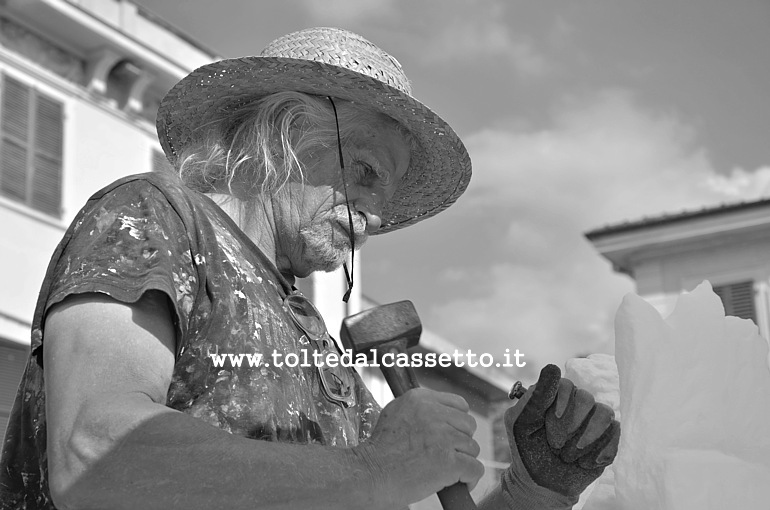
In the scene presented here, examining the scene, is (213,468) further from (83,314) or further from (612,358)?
(612,358)

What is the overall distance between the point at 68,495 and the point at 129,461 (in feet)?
0.30

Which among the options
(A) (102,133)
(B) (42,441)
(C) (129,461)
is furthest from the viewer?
(A) (102,133)

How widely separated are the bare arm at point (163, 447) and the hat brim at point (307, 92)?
668 mm

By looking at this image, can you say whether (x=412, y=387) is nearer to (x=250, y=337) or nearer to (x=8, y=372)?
(x=250, y=337)

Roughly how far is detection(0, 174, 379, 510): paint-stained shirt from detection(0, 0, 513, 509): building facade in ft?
20.8

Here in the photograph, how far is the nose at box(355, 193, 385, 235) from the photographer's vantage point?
2.10 m

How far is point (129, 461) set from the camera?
1.39 meters

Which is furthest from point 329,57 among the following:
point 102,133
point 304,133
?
point 102,133

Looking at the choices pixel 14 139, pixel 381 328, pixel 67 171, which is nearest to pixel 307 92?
pixel 381 328

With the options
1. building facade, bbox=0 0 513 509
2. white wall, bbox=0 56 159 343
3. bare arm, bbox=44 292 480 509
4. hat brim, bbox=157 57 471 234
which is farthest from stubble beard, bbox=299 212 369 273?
white wall, bbox=0 56 159 343

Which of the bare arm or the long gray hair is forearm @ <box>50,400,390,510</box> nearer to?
the bare arm

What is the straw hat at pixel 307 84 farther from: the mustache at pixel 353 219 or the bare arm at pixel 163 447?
the bare arm at pixel 163 447

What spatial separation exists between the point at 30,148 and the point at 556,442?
743 cm

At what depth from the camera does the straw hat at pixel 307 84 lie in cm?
205
